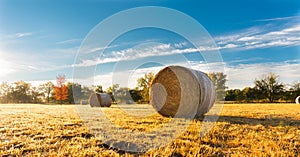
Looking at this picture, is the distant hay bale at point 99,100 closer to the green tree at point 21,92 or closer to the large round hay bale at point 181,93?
the large round hay bale at point 181,93

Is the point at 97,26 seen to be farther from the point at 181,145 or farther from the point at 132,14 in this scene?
the point at 181,145

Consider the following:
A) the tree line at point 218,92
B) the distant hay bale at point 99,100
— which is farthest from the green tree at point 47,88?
the distant hay bale at point 99,100

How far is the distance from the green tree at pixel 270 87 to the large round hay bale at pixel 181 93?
35397 mm

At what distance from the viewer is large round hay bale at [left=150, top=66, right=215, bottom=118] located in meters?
7.33

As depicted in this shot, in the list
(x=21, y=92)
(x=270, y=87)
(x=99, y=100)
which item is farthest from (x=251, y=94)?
(x=21, y=92)

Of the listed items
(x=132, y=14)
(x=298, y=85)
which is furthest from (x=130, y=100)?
(x=298, y=85)

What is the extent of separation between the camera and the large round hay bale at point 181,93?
24.0 ft

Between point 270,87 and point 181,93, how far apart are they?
3742cm

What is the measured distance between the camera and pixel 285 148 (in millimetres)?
3559

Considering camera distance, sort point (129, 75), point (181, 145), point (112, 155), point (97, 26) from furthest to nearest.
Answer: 1. point (129, 75)
2. point (97, 26)
3. point (181, 145)
4. point (112, 155)

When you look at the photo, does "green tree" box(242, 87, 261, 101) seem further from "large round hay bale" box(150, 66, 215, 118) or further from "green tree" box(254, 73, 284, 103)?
"large round hay bale" box(150, 66, 215, 118)

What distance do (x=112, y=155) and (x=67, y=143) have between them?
0.94 meters

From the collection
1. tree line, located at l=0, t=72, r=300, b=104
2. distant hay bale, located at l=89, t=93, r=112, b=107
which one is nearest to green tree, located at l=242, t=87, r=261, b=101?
tree line, located at l=0, t=72, r=300, b=104

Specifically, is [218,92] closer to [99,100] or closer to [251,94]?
[251,94]
